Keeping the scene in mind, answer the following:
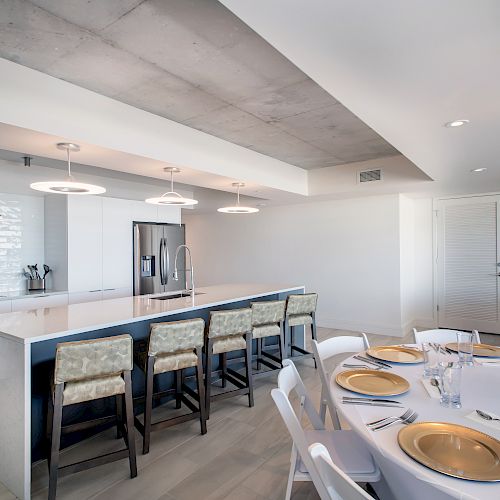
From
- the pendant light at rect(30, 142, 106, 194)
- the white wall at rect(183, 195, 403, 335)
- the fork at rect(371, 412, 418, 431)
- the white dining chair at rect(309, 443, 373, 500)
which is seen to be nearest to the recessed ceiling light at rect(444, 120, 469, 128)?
the fork at rect(371, 412, 418, 431)

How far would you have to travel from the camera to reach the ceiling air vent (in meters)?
5.37

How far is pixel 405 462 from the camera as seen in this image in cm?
120

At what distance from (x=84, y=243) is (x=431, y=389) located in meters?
4.61

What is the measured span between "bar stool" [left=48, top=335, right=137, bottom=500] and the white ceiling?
1934mm

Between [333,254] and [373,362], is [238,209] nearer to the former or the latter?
[333,254]

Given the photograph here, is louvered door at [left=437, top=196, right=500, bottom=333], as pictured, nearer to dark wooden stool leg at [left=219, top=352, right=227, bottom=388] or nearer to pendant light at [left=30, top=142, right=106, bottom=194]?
dark wooden stool leg at [left=219, top=352, right=227, bottom=388]

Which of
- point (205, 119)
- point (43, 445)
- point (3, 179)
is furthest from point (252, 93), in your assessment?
point (3, 179)

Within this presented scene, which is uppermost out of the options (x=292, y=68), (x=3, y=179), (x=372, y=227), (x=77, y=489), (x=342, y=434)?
(x=292, y=68)

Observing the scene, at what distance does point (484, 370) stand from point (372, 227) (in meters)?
4.26

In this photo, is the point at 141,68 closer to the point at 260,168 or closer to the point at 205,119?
the point at 205,119

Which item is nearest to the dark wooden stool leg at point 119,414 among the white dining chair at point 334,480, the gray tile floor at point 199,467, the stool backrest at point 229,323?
the gray tile floor at point 199,467

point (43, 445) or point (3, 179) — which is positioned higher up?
point (3, 179)

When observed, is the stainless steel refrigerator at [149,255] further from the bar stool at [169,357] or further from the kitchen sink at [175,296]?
the bar stool at [169,357]

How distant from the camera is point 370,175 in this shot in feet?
17.9
